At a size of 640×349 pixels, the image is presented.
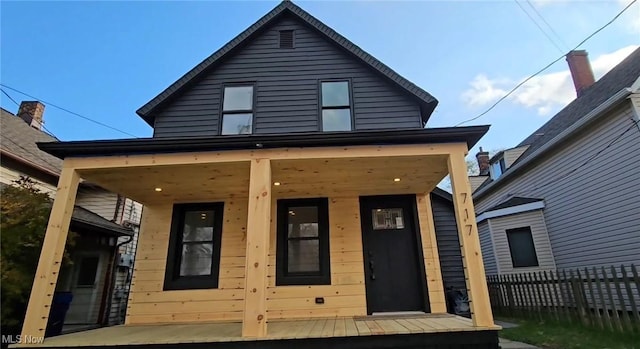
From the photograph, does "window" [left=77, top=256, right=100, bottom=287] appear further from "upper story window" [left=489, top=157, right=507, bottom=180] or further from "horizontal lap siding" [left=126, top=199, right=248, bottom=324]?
"upper story window" [left=489, top=157, right=507, bottom=180]

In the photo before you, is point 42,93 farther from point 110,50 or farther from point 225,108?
point 225,108

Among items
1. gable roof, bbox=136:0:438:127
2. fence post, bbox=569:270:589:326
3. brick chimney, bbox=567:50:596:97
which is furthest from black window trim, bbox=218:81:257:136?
brick chimney, bbox=567:50:596:97

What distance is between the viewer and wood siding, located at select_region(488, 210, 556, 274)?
8781mm

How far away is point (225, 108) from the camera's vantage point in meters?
→ 6.52

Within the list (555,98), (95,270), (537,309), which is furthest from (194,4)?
(555,98)

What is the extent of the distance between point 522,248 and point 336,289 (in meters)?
7.23

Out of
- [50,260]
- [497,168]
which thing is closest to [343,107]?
[50,260]

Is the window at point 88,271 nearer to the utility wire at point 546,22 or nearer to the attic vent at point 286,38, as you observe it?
the attic vent at point 286,38

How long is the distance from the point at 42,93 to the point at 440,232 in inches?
576

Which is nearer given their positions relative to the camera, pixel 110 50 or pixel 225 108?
pixel 225 108

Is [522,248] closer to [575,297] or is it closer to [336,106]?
[575,297]

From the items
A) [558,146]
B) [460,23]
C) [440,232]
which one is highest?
[460,23]

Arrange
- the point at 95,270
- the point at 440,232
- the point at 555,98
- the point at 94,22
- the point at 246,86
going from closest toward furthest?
the point at 440,232 → the point at 246,86 → the point at 95,270 → the point at 94,22 → the point at 555,98

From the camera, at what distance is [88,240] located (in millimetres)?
7770
